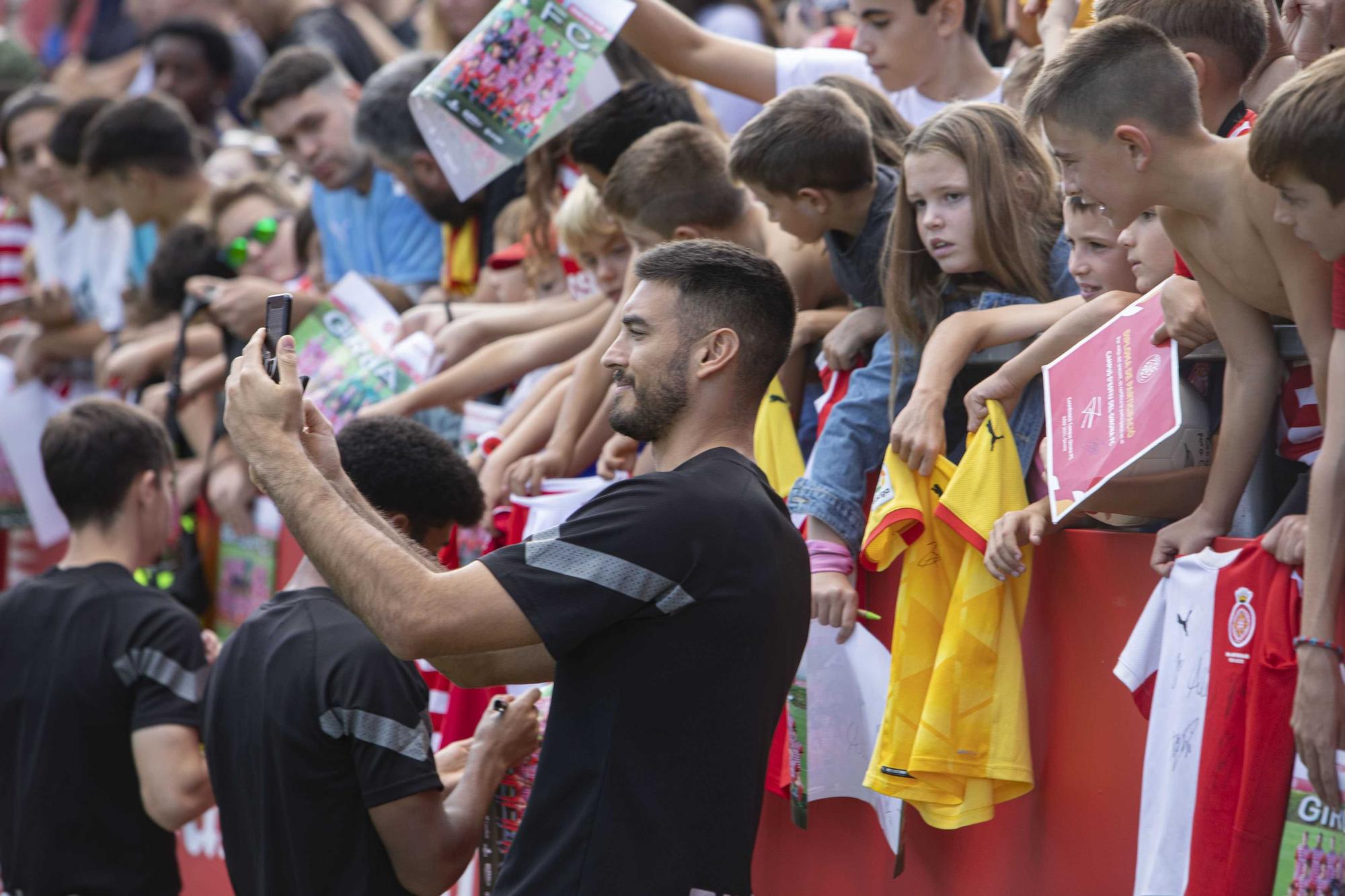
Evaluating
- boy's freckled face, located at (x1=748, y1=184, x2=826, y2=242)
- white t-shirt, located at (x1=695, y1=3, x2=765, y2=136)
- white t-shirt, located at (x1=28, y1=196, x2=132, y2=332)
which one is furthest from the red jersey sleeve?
white t-shirt, located at (x1=28, y1=196, x2=132, y2=332)

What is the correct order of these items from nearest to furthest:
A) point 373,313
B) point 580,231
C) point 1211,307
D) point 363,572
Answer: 1. point 363,572
2. point 1211,307
3. point 580,231
4. point 373,313

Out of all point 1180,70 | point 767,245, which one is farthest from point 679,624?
point 767,245

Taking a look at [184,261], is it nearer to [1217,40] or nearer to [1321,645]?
[1217,40]

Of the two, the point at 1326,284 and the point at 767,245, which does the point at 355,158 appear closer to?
the point at 767,245

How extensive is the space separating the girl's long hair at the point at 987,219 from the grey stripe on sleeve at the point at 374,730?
1304mm

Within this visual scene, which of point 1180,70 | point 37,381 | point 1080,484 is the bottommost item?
point 37,381

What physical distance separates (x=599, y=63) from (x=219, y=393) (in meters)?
2.64

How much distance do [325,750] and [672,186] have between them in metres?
1.74

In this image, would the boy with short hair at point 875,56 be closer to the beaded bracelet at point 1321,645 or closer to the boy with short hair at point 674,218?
the boy with short hair at point 674,218

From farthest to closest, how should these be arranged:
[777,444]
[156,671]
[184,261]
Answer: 1. [184,261]
2. [156,671]
3. [777,444]

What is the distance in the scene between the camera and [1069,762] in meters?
3.02

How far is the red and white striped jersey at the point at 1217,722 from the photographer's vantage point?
2512 mm

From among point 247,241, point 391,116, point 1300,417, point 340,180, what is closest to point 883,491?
point 1300,417

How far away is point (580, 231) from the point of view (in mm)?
4570
